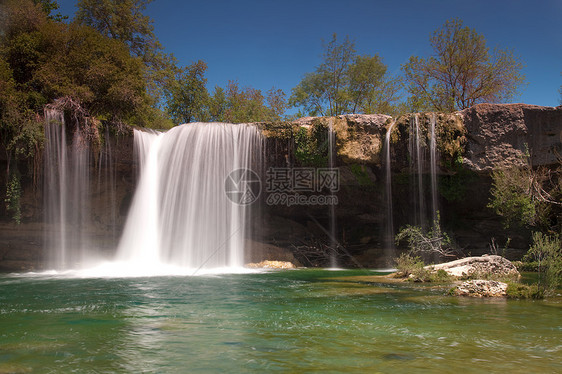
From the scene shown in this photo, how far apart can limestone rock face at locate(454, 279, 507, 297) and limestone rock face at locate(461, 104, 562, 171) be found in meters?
9.43

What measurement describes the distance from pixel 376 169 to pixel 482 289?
1015 centimetres

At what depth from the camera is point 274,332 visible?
5.67 meters

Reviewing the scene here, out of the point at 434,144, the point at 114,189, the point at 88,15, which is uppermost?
the point at 88,15

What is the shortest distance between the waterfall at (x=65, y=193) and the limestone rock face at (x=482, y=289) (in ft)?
47.9

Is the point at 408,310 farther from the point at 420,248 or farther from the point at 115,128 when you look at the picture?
the point at 115,128

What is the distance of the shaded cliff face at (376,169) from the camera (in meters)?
17.1

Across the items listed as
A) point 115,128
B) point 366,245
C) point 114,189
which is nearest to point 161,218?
point 114,189

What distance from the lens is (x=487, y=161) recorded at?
682 inches

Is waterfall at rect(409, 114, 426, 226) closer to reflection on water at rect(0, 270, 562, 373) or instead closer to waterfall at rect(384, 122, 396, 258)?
waterfall at rect(384, 122, 396, 258)

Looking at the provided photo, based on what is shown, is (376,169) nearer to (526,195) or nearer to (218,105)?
(526,195)

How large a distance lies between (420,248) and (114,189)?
13976 mm

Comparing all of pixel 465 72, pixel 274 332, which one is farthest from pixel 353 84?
pixel 274 332

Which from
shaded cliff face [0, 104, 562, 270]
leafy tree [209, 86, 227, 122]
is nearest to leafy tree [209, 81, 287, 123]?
leafy tree [209, 86, 227, 122]

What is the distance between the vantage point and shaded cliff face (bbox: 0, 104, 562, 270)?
17078 mm
